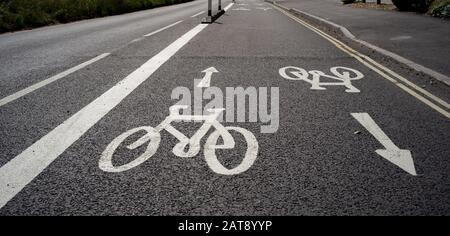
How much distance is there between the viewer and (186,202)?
2.80m

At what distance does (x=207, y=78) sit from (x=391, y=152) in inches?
139

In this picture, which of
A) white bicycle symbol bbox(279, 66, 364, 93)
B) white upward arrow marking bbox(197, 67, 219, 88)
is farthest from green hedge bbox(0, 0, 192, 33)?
white bicycle symbol bbox(279, 66, 364, 93)

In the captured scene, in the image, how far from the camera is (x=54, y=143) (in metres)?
3.74

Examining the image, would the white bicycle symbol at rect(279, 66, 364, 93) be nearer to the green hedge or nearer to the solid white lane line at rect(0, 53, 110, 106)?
the solid white lane line at rect(0, 53, 110, 106)

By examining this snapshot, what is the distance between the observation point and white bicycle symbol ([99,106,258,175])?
3.32m

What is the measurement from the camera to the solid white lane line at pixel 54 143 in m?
3.02

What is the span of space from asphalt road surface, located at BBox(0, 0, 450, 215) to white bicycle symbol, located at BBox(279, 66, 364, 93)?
0.06 ft

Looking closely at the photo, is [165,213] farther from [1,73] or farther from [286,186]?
[1,73]

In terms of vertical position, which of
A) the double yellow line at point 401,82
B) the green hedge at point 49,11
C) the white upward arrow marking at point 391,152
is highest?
the green hedge at point 49,11

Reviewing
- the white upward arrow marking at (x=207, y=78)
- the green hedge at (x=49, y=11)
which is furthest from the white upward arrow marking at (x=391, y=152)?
the green hedge at (x=49, y=11)

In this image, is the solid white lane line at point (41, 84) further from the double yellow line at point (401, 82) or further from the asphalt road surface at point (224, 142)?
the double yellow line at point (401, 82)

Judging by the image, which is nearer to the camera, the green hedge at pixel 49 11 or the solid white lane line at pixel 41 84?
the solid white lane line at pixel 41 84

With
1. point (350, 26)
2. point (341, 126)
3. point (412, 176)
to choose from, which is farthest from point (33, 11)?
point (412, 176)

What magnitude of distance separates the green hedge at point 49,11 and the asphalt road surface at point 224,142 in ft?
32.6
